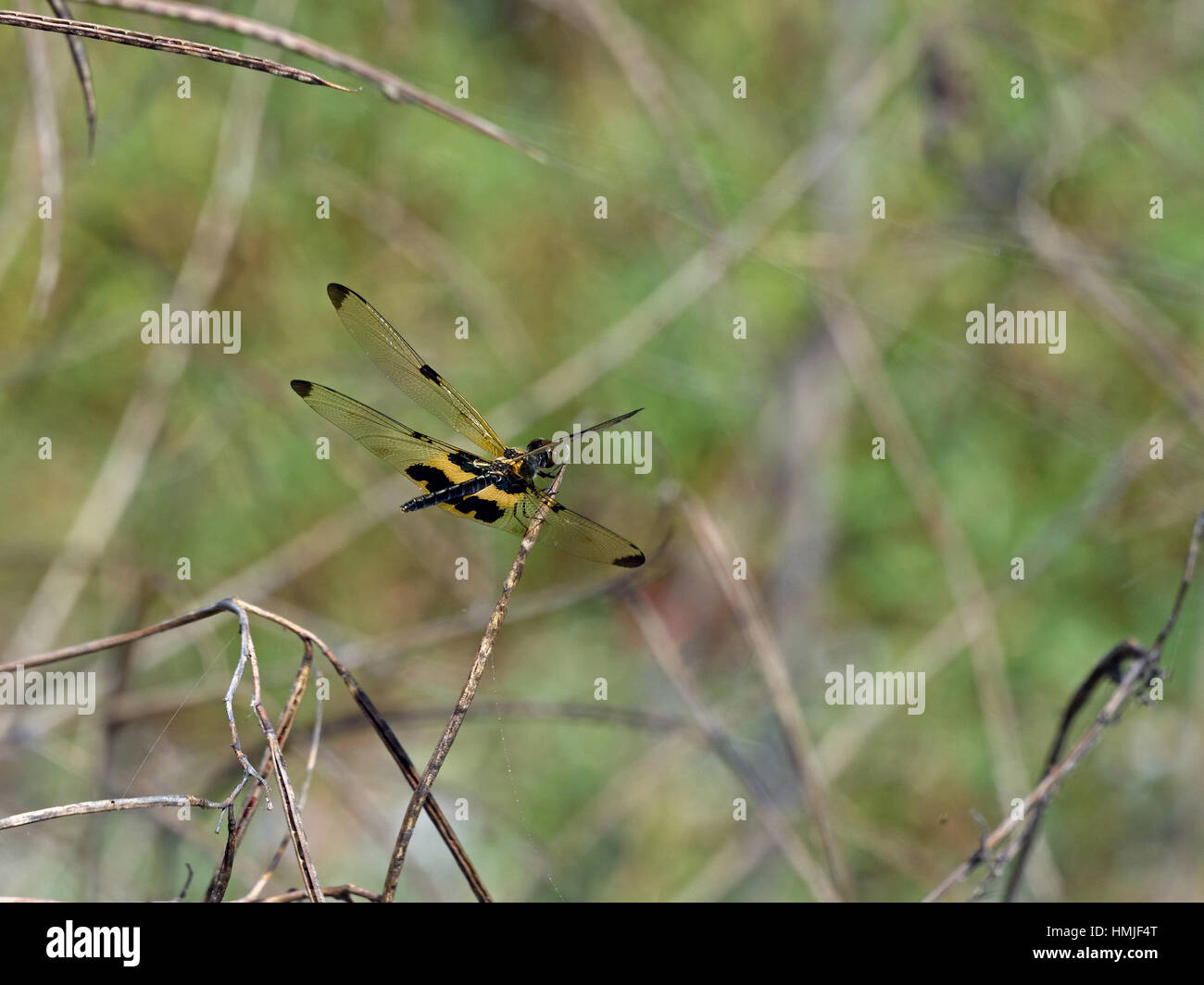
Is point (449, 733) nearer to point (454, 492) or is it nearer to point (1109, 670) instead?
point (1109, 670)

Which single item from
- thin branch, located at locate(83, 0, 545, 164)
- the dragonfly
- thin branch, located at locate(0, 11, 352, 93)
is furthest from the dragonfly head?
thin branch, located at locate(0, 11, 352, 93)

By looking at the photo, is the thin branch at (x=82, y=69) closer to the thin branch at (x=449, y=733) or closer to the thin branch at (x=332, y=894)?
the thin branch at (x=449, y=733)

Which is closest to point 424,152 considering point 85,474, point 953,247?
point 85,474

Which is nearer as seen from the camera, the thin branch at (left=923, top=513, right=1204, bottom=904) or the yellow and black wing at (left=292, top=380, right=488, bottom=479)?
the thin branch at (left=923, top=513, right=1204, bottom=904)

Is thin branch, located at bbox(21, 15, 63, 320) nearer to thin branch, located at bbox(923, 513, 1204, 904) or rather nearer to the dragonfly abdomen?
the dragonfly abdomen

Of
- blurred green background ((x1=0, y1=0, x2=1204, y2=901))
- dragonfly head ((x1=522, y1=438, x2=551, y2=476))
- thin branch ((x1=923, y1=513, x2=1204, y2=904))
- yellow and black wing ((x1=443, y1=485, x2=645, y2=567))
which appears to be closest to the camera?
thin branch ((x1=923, y1=513, x2=1204, y2=904))
